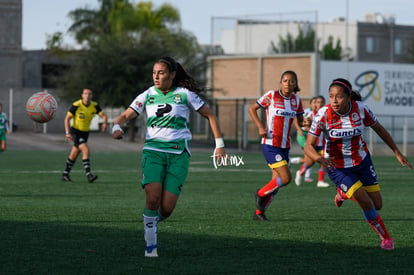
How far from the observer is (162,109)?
8938 mm

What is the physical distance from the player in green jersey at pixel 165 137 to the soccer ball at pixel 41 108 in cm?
623

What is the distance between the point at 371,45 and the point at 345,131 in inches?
3526

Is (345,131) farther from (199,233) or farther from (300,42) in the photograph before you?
(300,42)

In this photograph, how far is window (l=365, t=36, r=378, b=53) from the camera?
96500mm

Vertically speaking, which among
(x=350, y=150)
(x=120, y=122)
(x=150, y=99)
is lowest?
(x=350, y=150)

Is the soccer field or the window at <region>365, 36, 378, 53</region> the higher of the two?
the window at <region>365, 36, 378, 53</region>

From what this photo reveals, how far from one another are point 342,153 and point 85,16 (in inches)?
2468

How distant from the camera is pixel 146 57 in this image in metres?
47.4

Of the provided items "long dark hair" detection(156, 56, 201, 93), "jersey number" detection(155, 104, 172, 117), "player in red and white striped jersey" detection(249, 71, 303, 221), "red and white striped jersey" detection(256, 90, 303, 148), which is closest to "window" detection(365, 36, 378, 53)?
"player in red and white striped jersey" detection(249, 71, 303, 221)

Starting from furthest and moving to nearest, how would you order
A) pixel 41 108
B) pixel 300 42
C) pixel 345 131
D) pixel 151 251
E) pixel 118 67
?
pixel 300 42
pixel 118 67
pixel 41 108
pixel 345 131
pixel 151 251

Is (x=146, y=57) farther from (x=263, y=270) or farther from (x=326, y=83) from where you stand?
(x=263, y=270)

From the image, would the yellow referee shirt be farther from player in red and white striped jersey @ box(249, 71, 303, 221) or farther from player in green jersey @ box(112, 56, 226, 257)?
player in green jersey @ box(112, 56, 226, 257)

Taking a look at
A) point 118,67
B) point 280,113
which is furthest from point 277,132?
point 118,67

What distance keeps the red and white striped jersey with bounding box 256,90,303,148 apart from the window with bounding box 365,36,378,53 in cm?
8534
